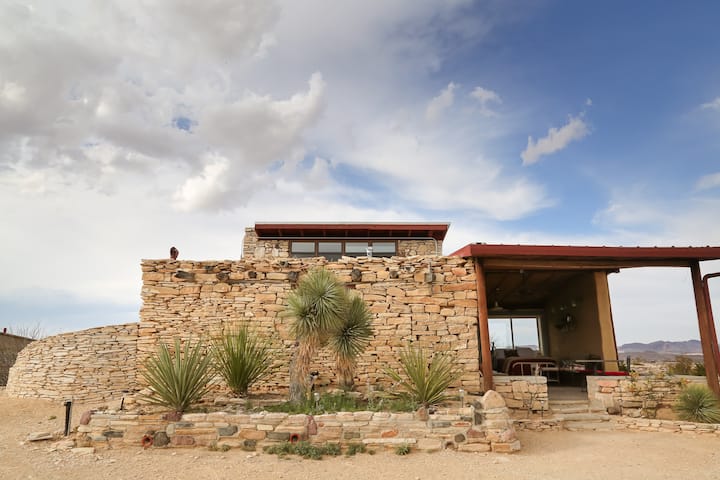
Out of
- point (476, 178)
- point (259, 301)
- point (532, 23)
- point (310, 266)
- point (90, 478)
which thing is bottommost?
point (90, 478)

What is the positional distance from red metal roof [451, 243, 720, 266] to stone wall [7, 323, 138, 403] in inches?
402

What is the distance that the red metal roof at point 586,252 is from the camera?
9.05 meters

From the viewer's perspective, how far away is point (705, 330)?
9.38 metres

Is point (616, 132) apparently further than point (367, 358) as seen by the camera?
Yes

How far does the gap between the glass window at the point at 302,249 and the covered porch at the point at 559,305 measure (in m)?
5.82

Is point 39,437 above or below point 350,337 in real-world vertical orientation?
below

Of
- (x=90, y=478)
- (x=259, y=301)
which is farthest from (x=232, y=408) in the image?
(x=259, y=301)

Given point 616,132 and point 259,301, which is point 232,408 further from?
point 616,132

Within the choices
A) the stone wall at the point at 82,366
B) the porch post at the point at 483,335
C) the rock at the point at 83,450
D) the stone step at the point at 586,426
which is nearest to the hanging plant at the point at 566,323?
the stone step at the point at 586,426

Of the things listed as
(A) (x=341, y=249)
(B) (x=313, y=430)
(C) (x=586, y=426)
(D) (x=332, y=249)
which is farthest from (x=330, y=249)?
(C) (x=586, y=426)

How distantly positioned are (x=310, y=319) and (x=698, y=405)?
25.8 ft

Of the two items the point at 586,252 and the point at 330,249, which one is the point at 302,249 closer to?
the point at 330,249

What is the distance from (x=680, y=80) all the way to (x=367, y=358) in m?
10.0

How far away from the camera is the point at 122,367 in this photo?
40.3 ft
